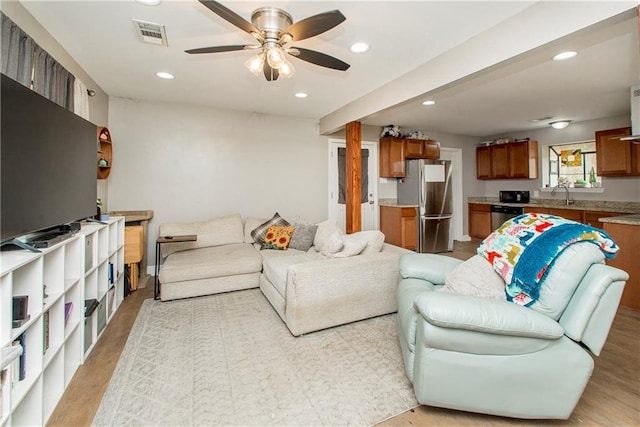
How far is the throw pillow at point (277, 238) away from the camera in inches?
146

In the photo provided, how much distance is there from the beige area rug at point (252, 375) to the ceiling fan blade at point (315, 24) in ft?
6.83

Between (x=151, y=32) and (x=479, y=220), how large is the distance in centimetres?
632

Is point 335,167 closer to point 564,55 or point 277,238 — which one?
point 277,238

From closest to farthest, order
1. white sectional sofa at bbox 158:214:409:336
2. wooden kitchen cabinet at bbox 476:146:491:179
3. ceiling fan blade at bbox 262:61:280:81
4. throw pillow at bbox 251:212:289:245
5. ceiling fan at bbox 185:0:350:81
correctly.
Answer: ceiling fan at bbox 185:0:350:81 → ceiling fan blade at bbox 262:61:280:81 → white sectional sofa at bbox 158:214:409:336 → throw pillow at bbox 251:212:289:245 → wooden kitchen cabinet at bbox 476:146:491:179

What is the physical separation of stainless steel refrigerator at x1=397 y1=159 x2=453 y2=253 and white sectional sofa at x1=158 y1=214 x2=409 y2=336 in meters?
2.36

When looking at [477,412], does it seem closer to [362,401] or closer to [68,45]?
[362,401]

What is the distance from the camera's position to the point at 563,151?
544 centimetres

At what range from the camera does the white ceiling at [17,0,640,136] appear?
196cm

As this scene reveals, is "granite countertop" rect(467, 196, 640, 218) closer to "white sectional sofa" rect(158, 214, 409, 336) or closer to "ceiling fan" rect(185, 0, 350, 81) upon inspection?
"white sectional sofa" rect(158, 214, 409, 336)

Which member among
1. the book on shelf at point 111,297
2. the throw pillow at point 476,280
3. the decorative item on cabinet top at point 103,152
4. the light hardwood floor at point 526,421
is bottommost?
the light hardwood floor at point 526,421

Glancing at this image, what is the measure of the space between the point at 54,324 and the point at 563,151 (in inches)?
286

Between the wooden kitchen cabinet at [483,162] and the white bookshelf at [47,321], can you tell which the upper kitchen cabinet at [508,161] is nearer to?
the wooden kitchen cabinet at [483,162]

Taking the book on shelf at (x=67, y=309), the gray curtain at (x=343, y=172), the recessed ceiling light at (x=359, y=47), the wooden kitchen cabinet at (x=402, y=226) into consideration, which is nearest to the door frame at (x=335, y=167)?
the gray curtain at (x=343, y=172)

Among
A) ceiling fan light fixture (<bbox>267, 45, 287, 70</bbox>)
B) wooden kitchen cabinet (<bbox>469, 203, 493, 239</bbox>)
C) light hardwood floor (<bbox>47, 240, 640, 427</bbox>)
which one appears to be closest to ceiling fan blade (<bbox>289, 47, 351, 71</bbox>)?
ceiling fan light fixture (<bbox>267, 45, 287, 70</bbox>)
